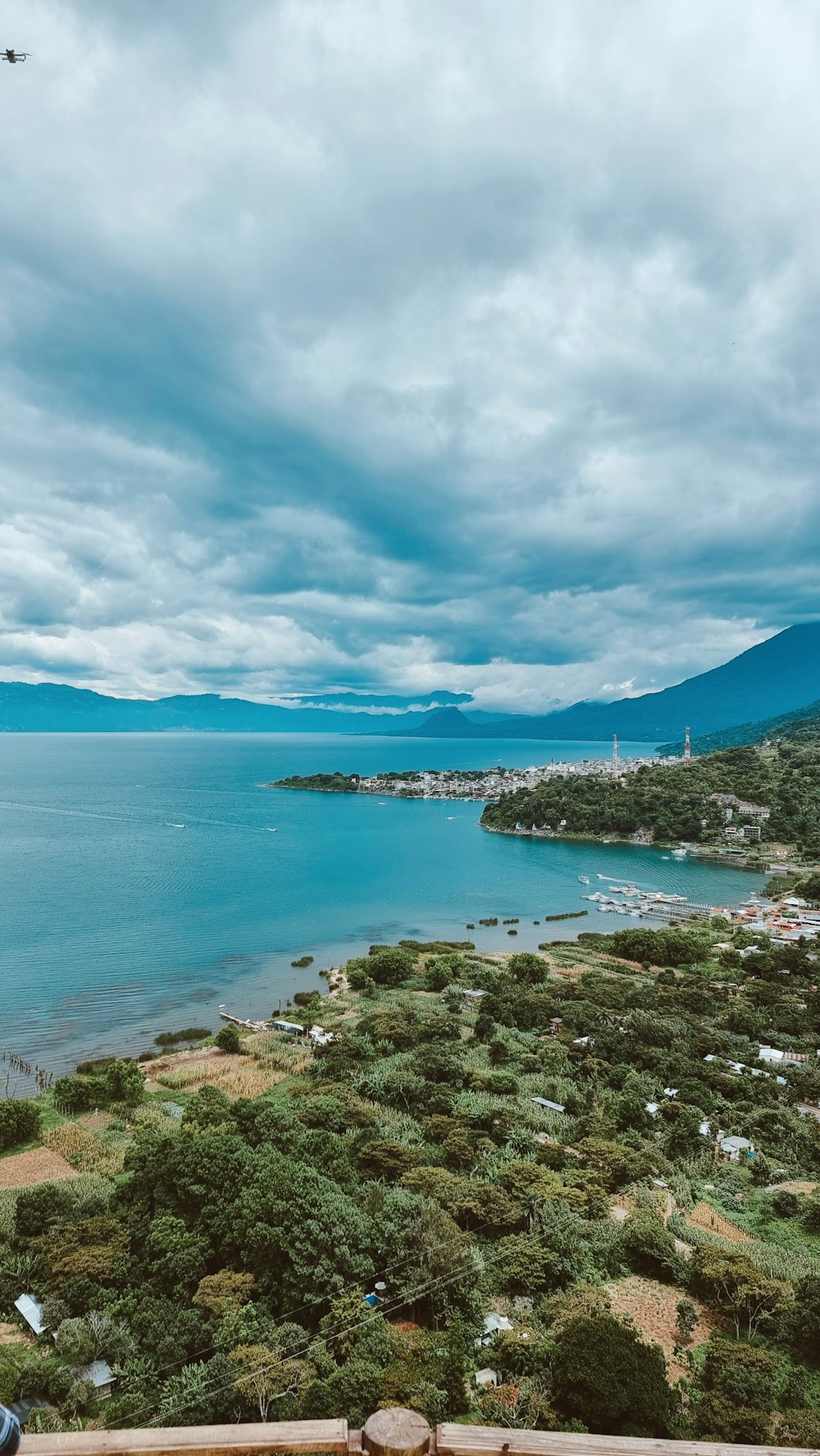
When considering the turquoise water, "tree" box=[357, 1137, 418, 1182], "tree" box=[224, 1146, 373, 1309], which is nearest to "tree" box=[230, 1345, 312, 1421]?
"tree" box=[224, 1146, 373, 1309]

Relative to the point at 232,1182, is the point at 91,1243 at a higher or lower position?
lower

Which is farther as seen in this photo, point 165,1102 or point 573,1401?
point 165,1102

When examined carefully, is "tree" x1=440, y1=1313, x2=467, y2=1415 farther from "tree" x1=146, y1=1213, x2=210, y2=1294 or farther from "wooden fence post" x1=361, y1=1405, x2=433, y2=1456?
"wooden fence post" x1=361, y1=1405, x2=433, y2=1456

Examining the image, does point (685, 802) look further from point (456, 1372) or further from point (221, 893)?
point (456, 1372)

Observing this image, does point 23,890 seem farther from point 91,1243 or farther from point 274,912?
point 91,1243

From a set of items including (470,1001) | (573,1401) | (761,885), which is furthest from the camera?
(761,885)

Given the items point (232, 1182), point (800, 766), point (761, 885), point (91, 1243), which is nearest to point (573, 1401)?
point (232, 1182)
